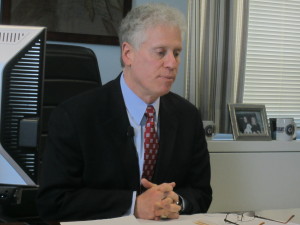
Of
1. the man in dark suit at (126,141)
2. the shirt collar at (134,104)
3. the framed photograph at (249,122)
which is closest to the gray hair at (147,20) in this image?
the man in dark suit at (126,141)

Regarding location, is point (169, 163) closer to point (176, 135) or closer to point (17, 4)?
point (176, 135)

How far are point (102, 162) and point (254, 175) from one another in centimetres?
131

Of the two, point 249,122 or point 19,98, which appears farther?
point 249,122

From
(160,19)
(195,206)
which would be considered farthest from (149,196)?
(160,19)

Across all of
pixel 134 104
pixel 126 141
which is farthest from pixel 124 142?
pixel 134 104

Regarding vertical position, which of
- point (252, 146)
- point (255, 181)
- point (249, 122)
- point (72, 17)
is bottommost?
point (255, 181)

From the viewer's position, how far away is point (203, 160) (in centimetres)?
155

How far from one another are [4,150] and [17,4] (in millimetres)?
1688

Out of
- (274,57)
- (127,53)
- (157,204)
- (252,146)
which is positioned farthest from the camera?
(274,57)

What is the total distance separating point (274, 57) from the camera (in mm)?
2969

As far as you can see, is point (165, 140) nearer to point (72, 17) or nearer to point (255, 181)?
point (255, 181)

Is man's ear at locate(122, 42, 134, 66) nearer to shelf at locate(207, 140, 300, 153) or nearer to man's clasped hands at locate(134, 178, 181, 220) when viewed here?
man's clasped hands at locate(134, 178, 181, 220)

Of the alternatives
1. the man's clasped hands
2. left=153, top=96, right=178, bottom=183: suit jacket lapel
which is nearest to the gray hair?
left=153, top=96, right=178, bottom=183: suit jacket lapel

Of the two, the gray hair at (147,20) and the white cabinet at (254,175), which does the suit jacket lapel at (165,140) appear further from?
the white cabinet at (254,175)
